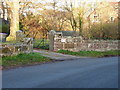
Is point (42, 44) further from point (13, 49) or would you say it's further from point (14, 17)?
point (13, 49)

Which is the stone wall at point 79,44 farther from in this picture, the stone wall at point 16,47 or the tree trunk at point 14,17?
the tree trunk at point 14,17

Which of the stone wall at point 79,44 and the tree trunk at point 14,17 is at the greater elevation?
the tree trunk at point 14,17

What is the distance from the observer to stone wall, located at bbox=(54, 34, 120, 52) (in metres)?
17.4

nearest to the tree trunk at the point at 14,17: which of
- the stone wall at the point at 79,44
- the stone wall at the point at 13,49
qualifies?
the stone wall at the point at 79,44

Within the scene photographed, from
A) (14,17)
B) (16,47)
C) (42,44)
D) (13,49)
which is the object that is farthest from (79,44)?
(14,17)

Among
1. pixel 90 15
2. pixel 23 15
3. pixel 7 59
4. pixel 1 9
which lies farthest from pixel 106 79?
pixel 1 9

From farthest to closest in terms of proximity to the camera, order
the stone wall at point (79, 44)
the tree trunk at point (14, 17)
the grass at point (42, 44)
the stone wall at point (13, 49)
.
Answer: the tree trunk at point (14, 17), the grass at point (42, 44), the stone wall at point (79, 44), the stone wall at point (13, 49)

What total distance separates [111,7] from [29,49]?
1598 cm

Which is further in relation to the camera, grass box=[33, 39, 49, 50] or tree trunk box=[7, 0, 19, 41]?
tree trunk box=[7, 0, 19, 41]

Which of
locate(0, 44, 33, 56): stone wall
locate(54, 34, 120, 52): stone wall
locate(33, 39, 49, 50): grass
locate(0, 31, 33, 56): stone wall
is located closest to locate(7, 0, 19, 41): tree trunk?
locate(33, 39, 49, 50): grass

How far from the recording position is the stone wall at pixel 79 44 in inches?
683

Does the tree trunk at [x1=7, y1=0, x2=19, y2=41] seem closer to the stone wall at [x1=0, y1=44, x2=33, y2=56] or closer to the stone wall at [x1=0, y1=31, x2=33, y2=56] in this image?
the stone wall at [x1=0, y1=31, x2=33, y2=56]

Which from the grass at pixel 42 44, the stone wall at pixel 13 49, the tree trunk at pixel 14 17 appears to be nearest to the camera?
the stone wall at pixel 13 49

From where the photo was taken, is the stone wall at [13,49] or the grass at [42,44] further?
the grass at [42,44]
